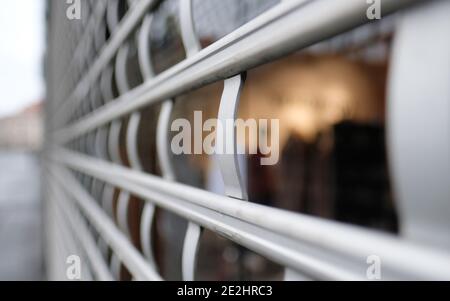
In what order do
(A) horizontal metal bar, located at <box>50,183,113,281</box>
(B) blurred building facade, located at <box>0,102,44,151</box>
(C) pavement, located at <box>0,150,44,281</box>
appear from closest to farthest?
(A) horizontal metal bar, located at <box>50,183,113,281</box> → (C) pavement, located at <box>0,150,44,281</box> → (B) blurred building facade, located at <box>0,102,44,151</box>

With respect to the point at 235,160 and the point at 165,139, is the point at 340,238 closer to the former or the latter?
the point at 235,160

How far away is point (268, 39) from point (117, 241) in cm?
81

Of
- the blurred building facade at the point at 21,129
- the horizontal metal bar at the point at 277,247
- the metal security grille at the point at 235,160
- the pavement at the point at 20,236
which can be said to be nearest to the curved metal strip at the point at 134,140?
the metal security grille at the point at 235,160

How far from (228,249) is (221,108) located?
465 cm

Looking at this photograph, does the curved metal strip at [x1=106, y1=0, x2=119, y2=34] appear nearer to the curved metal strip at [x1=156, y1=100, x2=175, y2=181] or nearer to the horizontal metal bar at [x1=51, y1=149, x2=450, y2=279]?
the curved metal strip at [x1=156, y1=100, x2=175, y2=181]

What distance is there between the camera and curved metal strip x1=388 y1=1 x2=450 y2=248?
24 centimetres

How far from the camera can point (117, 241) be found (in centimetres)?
107

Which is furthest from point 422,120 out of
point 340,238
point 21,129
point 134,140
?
point 21,129

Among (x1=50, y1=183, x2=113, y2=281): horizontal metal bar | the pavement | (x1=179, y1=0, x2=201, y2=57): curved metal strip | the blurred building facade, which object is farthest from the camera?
the blurred building facade

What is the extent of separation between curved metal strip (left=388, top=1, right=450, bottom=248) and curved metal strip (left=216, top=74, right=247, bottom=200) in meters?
0.25

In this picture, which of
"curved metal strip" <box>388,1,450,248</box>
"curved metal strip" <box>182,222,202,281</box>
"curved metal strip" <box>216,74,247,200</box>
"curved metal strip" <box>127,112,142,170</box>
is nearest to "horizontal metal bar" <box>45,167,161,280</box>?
"curved metal strip" <box>182,222,202,281</box>
